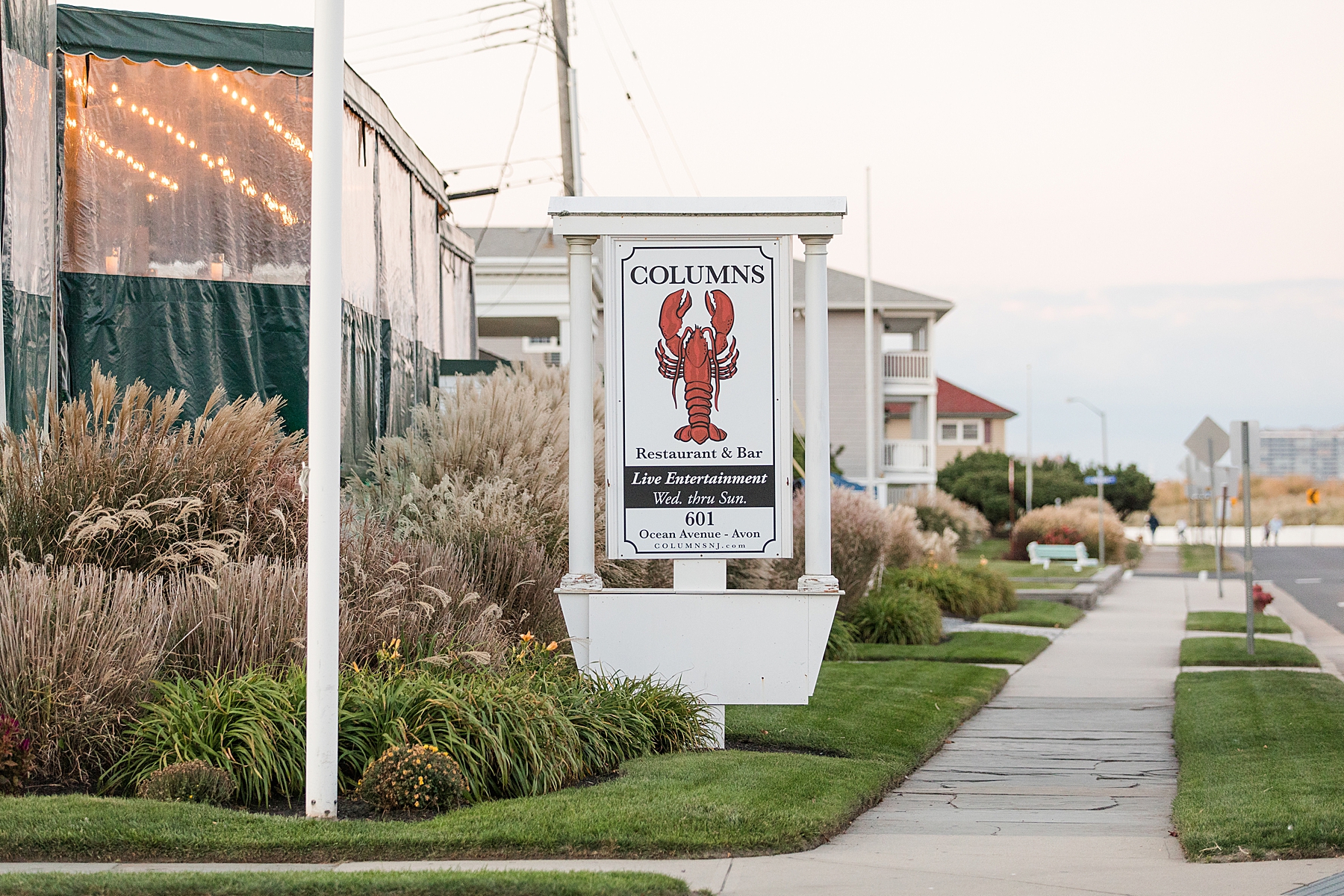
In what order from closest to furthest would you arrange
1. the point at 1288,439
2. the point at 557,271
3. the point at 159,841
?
→ 1. the point at 159,841
2. the point at 557,271
3. the point at 1288,439

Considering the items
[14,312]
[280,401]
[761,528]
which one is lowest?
[761,528]

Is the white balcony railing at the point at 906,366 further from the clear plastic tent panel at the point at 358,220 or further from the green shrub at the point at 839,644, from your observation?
the clear plastic tent panel at the point at 358,220

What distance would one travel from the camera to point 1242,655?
1634 cm

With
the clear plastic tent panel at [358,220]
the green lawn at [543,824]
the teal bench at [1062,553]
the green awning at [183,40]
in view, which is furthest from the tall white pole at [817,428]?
the teal bench at [1062,553]

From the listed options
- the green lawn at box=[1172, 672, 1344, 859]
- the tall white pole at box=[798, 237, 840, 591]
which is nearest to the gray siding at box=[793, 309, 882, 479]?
the green lawn at box=[1172, 672, 1344, 859]

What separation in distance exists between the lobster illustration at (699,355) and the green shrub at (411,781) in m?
3.24

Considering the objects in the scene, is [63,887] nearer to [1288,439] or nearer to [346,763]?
[346,763]

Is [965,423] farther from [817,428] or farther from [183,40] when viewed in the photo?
[817,428]

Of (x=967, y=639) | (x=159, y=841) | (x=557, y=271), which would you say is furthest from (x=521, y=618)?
(x=557, y=271)

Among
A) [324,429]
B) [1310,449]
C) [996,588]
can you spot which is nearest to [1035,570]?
[996,588]

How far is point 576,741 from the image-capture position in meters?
7.94

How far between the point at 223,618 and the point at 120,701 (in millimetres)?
795

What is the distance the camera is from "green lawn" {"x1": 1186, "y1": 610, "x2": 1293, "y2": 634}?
20797 millimetres

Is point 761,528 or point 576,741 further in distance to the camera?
point 761,528
